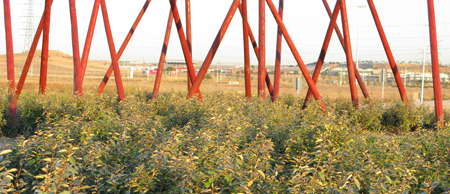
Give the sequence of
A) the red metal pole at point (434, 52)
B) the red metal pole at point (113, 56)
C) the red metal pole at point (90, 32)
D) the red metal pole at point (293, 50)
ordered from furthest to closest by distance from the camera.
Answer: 1. the red metal pole at point (113, 56)
2. the red metal pole at point (90, 32)
3. the red metal pole at point (434, 52)
4. the red metal pole at point (293, 50)

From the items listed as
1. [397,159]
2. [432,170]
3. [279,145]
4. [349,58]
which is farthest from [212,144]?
[349,58]

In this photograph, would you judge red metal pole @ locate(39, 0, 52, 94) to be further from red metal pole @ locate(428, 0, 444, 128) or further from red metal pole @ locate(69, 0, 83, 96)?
red metal pole @ locate(428, 0, 444, 128)

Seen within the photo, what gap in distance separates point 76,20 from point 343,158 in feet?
27.1

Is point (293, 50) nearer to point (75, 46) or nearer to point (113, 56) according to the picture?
point (113, 56)

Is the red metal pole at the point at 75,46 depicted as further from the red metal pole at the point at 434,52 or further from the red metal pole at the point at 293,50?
the red metal pole at the point at 434,52

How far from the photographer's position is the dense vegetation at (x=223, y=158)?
3480 mm

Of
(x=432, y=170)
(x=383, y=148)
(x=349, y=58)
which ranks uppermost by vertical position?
(x=349, y=58)

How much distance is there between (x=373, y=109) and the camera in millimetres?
11062

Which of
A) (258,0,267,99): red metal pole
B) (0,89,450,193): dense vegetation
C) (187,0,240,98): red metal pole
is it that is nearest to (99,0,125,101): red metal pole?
(187,0,240,98): red metal pole

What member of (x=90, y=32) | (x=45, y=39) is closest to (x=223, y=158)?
(x=45, y=39)

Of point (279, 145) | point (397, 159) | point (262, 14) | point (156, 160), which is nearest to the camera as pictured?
point (156, 160)

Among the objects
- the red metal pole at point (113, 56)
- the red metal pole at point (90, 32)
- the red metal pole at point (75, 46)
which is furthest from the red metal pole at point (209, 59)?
the red metal pole at point (90, 32)

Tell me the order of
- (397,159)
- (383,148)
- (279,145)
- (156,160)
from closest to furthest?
(156,160) → (397,159) → (383,148) → (279,145)

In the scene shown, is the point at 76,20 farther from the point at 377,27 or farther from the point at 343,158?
the point at 377,27
